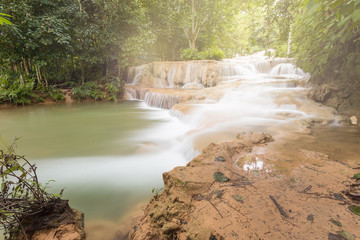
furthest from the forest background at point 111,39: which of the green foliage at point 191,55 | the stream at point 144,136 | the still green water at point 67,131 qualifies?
the still green water at point 67,131

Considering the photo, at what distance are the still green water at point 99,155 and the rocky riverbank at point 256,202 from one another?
106 centimetres

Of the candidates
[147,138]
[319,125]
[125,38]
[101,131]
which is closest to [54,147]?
[101,131]

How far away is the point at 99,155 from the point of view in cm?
394

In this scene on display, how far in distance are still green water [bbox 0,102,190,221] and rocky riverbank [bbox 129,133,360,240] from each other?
1058 mm

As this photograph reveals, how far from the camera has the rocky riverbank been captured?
3.99 feet

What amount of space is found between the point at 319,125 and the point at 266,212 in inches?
167

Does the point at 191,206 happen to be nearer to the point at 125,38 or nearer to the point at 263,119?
the point at 263,119

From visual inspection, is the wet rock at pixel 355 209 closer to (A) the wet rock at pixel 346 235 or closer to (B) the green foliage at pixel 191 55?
(A) the wet rock at pixel 346 235

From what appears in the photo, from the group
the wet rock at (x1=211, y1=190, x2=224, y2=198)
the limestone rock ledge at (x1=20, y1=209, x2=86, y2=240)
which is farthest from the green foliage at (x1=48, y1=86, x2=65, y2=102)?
the wet rock at (x1=211, y1=190, x2=224, y2=198)

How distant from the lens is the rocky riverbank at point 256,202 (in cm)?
122

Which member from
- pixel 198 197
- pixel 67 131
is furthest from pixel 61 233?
pixel 67 131

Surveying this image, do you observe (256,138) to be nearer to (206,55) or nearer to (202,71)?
(202,71)

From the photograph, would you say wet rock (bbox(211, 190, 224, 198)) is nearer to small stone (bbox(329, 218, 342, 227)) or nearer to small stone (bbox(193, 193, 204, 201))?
small stone (bbox(193, 193, 204, 201))

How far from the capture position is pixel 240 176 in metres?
1.90
